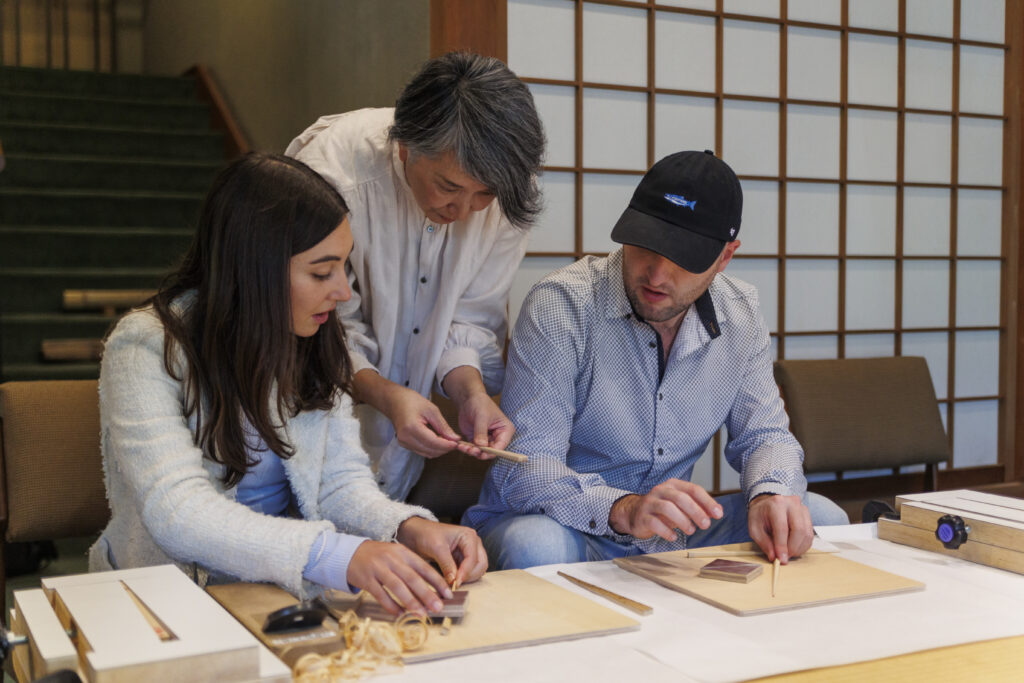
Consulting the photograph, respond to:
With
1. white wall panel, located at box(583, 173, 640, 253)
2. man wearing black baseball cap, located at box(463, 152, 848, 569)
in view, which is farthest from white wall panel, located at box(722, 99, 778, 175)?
man wearing black baseball cap, located at box(463, 152, 848, 569)

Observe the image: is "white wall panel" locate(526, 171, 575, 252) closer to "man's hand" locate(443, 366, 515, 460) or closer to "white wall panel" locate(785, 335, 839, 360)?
"white wall panel" locate(785, 335, 839, 360)

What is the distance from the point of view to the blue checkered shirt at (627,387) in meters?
1.85

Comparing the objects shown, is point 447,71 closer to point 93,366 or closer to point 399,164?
point 399,164

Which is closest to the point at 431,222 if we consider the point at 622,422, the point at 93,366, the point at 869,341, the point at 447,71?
the point at 447,71

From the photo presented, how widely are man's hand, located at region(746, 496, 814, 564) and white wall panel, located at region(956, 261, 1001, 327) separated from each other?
96.7 inches

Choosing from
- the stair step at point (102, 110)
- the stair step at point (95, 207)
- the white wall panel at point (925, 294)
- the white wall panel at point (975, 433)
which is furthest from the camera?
the stair step at point (102, 110)

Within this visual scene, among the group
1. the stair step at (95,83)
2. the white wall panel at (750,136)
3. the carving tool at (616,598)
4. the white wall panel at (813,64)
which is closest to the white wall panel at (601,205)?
the white wall panel at (750,136)

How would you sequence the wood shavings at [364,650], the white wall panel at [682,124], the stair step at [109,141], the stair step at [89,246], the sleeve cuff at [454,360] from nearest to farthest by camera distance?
the wood shavings at [364,650], the sleeve cuff at [454,360], the white wall panel at [682,124], the stair step at [89,246], the stair step at [109,141]

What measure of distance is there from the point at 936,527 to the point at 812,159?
6.90 ft

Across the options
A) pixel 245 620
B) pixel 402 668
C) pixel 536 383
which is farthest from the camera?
pixel 536 383

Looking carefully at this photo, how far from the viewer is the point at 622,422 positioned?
1884 mm

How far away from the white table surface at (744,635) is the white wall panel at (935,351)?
235 cm

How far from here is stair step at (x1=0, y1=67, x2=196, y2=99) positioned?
17.4 feet

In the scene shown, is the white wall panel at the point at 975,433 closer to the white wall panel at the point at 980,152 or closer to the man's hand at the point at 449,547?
the white wall panel at the point at 980,152
